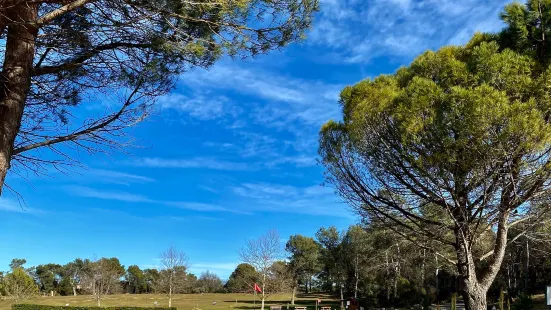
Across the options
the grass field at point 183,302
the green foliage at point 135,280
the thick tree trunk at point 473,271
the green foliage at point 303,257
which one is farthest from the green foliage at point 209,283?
the thick tree trunk at point 473,271

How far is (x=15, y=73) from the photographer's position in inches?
165

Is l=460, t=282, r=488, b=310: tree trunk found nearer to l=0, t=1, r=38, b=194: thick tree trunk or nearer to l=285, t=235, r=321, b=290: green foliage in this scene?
l=0, t=1, r=38, b=194: thick tree trunk

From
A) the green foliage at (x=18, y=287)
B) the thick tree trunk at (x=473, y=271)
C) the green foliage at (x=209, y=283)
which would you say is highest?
the thick tree trunk at (x=473, y=271)

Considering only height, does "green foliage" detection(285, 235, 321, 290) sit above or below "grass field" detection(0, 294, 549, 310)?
above

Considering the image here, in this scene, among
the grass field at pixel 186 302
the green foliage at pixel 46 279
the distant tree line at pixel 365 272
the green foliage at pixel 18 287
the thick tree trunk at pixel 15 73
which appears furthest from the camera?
the green foliage at pixel 46 279

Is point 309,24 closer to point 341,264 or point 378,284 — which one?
point 378,284

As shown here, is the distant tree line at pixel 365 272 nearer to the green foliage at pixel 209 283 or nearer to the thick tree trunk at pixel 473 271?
the thick tree trunk at pixel 473 271

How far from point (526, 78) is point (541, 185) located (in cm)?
275

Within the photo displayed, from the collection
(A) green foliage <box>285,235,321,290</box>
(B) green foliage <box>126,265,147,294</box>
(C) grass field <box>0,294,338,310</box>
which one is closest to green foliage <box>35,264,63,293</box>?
(B) green foliage <box>126,265,147,294</box>

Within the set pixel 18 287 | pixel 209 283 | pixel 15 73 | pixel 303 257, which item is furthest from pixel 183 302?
pixel 15 73

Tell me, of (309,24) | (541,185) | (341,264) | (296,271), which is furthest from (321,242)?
(309,24)

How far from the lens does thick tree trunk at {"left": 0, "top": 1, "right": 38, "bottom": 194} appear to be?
398 cm

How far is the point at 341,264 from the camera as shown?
40312mm

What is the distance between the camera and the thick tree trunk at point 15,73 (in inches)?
157
